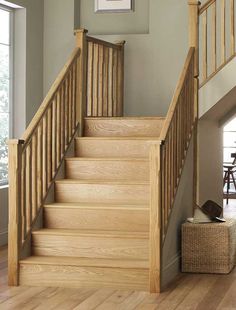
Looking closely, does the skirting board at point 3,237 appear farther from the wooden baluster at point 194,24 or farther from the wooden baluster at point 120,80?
the wooden baluster at point 194,24

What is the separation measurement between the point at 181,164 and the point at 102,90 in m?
1.91

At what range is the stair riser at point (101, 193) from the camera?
589cm

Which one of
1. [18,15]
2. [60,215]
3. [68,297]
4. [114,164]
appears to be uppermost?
[18,15]

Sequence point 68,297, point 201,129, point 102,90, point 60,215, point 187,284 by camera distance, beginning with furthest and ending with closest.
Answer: point 102,90, point 201,129, point 60,215, point 187,284, point 68,297

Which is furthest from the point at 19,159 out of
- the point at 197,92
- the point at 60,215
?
the point at 197,92

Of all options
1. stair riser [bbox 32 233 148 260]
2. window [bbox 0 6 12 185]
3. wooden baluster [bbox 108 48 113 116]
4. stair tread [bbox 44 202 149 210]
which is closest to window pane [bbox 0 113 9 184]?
window [bbox 0 6 12 185]

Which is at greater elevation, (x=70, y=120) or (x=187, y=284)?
(x=70, y=120)

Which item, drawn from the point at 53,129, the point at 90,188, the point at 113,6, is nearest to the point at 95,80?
the point at 113,6

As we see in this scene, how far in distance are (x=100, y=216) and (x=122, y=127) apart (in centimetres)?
137

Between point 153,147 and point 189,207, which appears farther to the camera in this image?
point 189,207

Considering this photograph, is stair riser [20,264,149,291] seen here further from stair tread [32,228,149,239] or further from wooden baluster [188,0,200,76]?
wooden baluster [188,0,200,76]

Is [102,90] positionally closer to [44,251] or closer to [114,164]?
[114,164]

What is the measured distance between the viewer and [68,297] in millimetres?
4789

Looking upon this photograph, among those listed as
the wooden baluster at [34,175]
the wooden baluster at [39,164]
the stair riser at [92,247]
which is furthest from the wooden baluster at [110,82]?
the stair riser at [92,247]
